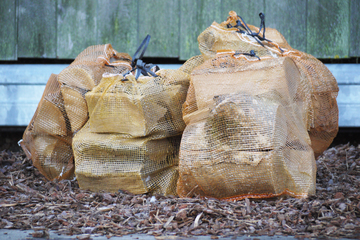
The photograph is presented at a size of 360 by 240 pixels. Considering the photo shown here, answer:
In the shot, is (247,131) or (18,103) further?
(18,103)

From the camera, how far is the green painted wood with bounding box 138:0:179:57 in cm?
351

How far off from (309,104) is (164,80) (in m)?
0.89

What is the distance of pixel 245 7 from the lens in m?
3.49

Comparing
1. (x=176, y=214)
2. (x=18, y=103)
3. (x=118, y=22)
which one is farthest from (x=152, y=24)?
(x=176, y=214)

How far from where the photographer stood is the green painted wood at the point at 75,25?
11.5 ft

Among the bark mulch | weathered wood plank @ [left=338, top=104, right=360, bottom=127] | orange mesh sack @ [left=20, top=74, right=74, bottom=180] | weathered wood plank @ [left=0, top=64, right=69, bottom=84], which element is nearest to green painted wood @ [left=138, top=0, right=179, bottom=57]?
weathered wood plank @ [left=0, top=64, right=69, bottom=84]

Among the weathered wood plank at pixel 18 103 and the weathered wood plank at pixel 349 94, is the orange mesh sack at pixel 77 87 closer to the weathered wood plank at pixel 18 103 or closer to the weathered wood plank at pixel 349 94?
the weathered wood plank at pixel 18 103

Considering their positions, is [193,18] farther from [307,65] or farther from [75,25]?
[307,65]

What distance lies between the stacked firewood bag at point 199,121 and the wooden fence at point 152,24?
77 cm

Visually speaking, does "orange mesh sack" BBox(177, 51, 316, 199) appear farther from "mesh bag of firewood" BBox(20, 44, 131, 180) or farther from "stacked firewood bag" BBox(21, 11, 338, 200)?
"mesh bag of firewood" BBox(20, 44, 131, 180)

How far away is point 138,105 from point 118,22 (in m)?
1.65

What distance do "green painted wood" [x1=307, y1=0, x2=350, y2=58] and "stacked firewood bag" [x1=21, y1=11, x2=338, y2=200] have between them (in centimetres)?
85

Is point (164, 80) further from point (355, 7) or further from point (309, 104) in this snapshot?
point (355, 7)

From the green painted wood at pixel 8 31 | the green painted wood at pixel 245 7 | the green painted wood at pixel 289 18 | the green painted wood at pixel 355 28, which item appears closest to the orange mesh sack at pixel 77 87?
the green painted wood at pixel 8 31
